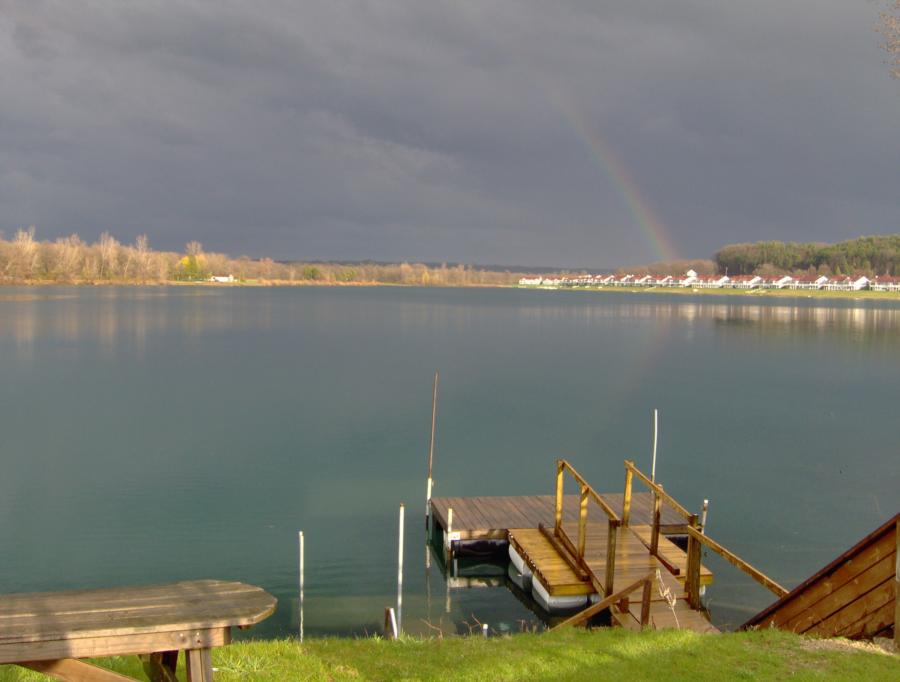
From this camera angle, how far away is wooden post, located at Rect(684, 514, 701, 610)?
9.04 m

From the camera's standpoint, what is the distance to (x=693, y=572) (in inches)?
364

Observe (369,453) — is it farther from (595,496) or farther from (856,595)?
(856,595)

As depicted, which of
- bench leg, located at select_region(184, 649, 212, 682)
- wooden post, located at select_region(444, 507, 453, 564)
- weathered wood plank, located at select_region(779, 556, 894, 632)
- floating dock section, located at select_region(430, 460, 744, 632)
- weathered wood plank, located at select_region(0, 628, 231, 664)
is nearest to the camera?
weathered wood plank, located at select_region(0, 628, 231, 664)

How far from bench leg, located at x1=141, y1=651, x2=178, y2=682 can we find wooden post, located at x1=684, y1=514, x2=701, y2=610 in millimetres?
6045

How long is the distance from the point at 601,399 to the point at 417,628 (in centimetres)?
2212

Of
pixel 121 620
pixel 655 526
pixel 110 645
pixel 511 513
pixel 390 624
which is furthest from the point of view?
pixel 511 513

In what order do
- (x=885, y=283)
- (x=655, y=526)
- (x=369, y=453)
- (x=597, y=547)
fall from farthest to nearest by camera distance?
(x=885, y=283), (x=369, y=453), (x=597, y=547), (x=655, y=526)

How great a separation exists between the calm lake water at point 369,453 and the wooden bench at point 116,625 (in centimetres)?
640

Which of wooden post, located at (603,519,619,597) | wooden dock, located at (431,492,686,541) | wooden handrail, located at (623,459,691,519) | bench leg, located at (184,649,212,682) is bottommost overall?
wooden dock, located at (431,492,686,541)

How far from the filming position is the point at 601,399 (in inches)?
1252

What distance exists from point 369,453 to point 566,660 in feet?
48.8

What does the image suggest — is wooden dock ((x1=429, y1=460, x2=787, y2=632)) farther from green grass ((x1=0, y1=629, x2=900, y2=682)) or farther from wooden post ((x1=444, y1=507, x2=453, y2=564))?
green grass ((x1=0, y1=629, x2=900, y2=682))

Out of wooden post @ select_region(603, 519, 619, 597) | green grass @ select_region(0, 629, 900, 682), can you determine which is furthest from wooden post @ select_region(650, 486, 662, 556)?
green grass @ select_region(0, 629, 900, 682)

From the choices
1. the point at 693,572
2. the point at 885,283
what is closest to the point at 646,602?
the point at 693,572
